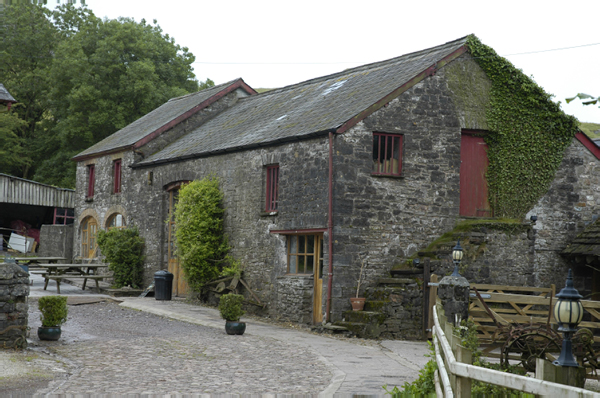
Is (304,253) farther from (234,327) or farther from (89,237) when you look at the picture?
(89,237)

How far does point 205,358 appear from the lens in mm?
10914

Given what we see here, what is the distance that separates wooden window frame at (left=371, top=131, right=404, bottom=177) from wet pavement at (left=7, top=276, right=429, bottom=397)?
4071 millimetres

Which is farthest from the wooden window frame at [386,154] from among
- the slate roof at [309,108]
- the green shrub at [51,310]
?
the green shrub at [51,310]

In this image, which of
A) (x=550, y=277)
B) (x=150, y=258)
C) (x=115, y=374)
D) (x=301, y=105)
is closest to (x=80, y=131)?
(x=150, y=258)

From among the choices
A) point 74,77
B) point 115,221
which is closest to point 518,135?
point 115,221

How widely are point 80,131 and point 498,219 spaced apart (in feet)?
86.8

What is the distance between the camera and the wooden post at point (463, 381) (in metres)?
4.78

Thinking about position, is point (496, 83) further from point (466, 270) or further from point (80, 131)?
point (80, 131)

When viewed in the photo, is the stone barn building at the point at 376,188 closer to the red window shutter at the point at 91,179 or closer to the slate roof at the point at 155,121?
the slate roof at the point at 155,121

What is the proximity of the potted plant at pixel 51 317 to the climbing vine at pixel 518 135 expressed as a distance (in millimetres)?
10565

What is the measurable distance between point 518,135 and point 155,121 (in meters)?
14.8

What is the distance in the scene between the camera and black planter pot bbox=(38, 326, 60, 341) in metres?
12.1

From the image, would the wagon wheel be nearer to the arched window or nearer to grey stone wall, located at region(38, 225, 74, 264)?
the arched window

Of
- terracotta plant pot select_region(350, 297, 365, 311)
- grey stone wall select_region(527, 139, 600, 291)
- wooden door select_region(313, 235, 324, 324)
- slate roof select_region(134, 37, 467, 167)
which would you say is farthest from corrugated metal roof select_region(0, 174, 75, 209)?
grey stone wall select_region(527, 139, 600, 291)
